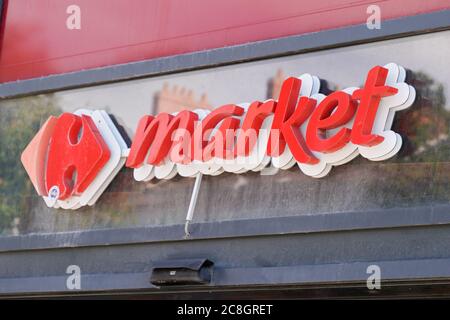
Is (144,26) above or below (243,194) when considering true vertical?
above

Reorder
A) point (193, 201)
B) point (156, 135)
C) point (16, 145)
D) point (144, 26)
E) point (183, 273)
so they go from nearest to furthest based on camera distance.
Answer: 1. point (183, 273)
2. point (193, 201)
3. point (156, 135)
4. point (144, 26)
5. point (16, 145)

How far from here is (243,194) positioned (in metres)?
8.02

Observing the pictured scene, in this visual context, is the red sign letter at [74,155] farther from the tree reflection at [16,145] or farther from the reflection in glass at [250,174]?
the tree reflection at [16,145]

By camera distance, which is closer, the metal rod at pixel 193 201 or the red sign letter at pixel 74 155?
the metal rod at pixel 193 201

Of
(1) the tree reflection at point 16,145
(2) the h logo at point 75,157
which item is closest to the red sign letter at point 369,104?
(2) the h logo at point 75,157

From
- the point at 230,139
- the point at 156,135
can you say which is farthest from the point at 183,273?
the point at 156,135

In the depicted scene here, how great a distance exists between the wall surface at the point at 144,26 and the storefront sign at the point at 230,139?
591mm

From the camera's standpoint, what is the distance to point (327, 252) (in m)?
7.45

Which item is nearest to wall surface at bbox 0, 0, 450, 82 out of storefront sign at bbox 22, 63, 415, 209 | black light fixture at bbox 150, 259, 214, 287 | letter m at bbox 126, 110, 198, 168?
storefront sign at bbox 22, 63, 415, 209

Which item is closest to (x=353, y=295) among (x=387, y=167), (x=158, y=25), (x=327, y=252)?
(x=327, y=252)

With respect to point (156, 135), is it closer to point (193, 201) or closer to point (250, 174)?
point (193, 201)

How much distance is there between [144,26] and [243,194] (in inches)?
84.9

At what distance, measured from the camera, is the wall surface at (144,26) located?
8.08m

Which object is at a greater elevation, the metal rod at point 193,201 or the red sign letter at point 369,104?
the red sign letter at point 369,104
